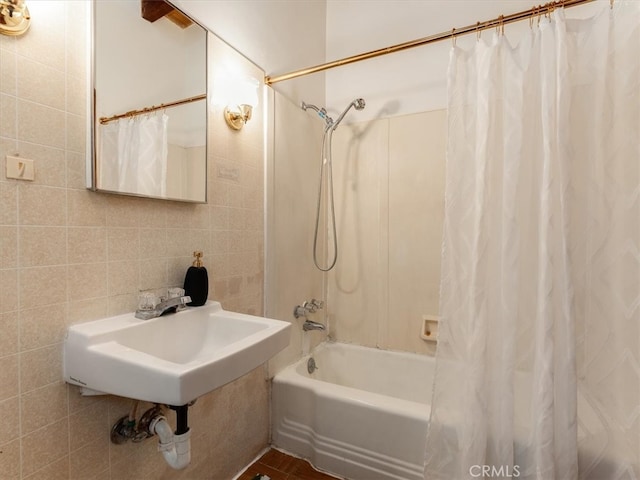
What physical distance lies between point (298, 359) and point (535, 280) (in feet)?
4.33

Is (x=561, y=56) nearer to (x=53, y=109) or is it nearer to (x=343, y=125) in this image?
(x=343, y=125)

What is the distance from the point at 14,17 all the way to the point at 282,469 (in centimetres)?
191

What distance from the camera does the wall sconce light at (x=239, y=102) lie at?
1445mm

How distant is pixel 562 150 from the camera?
1.03 metres

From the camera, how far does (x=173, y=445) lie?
0.94 meters

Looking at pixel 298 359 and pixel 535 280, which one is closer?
pixel 535 280

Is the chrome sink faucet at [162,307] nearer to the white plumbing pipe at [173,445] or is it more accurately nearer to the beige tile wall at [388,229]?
the white plumbing pipe at [173,445]

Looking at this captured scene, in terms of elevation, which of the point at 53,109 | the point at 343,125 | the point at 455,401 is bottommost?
the point at 455,401

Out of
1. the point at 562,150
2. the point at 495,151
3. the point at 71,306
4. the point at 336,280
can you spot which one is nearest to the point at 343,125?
the point at 336,280

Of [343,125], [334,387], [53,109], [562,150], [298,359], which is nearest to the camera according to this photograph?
[53,109]

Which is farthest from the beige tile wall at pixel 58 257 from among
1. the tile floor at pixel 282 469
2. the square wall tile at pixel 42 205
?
the tile floor at pixel 282 469

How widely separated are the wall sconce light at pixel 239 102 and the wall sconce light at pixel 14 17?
70 centimetres

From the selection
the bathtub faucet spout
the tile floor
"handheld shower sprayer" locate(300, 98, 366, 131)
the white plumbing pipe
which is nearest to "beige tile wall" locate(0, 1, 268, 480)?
the white plumbing pipe

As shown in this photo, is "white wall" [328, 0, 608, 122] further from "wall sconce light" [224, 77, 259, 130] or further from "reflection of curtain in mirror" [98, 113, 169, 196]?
"reflection of curtain in mirror" [98, 113, 169, 196]
